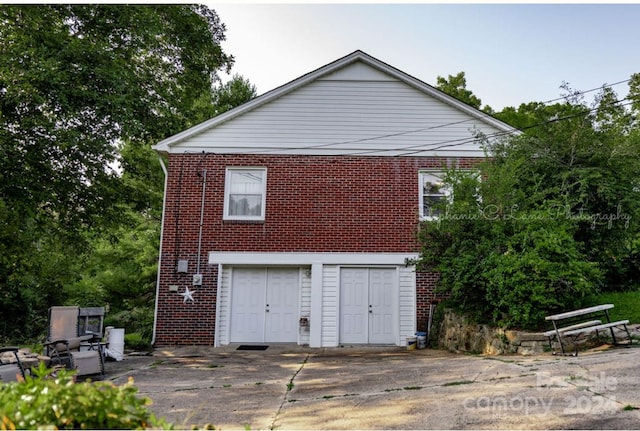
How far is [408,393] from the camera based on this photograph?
5285 mm

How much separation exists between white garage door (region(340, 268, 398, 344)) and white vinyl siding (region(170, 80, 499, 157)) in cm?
339

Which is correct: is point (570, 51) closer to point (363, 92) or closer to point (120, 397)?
point (363, 92)

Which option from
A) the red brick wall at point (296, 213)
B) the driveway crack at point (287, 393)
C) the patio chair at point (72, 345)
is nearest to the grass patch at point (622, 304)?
the red brick wall at point (296, 213)

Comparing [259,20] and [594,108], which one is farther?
[594,108]

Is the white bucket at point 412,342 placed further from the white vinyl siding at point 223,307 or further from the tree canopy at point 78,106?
the tree canopy at point 78,106

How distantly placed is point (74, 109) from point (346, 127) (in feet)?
22.1

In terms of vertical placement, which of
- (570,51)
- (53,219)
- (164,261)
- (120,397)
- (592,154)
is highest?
(570,51)

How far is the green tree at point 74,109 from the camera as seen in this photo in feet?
30.3

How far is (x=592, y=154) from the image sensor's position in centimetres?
1016

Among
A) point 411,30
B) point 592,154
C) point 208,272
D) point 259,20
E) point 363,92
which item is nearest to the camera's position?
point 259,20

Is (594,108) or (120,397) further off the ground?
(594,108)

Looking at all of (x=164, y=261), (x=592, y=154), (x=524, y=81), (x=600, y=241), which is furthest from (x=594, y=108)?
(x=164, y=261)

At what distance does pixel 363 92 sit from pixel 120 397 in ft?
38.1

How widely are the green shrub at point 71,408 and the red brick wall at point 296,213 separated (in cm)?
963
